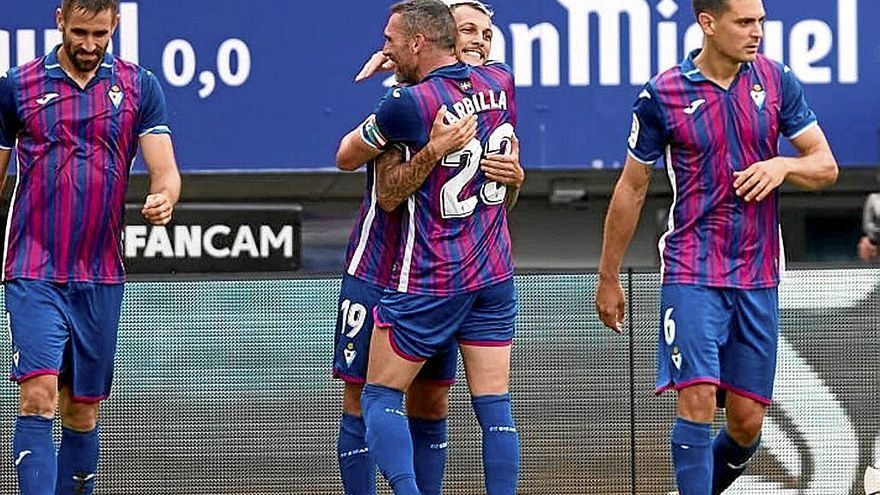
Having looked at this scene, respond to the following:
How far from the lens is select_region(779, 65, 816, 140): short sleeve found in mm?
6043

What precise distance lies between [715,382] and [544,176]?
223 inches

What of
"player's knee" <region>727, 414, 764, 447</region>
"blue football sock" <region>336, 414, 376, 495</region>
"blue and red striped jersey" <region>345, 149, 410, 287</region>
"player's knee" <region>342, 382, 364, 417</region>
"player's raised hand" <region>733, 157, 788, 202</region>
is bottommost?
"blue football sock" <region>336, 414, 376, 495</region>

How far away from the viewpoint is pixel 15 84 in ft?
20.0

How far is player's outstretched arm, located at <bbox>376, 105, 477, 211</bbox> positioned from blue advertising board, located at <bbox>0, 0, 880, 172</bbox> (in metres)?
5.12

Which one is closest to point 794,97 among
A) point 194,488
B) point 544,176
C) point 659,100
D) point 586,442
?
point 659,100

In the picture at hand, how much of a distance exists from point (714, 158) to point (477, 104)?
0.80 meters

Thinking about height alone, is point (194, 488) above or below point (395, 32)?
below

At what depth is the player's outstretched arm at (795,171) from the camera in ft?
19.0

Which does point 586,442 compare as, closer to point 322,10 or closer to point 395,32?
point 395,32

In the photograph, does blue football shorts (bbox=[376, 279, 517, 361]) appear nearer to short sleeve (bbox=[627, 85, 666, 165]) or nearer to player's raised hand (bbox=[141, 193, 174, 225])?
short sleeve (bbox=[627, 85, 666, 165])

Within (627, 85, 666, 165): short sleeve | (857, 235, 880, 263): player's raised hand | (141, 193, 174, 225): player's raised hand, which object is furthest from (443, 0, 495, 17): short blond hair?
(857, 235, 880, 263): player's raised hand

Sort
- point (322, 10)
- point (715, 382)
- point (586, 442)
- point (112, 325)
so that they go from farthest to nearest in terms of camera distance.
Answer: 1. point (322, 10)
2. point (586, 442)
3. point (112, 325)
4. point (715, 382)

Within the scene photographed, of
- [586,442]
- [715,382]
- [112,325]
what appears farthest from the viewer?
[586,442]

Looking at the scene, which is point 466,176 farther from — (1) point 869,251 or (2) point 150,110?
(1) point 869,251
